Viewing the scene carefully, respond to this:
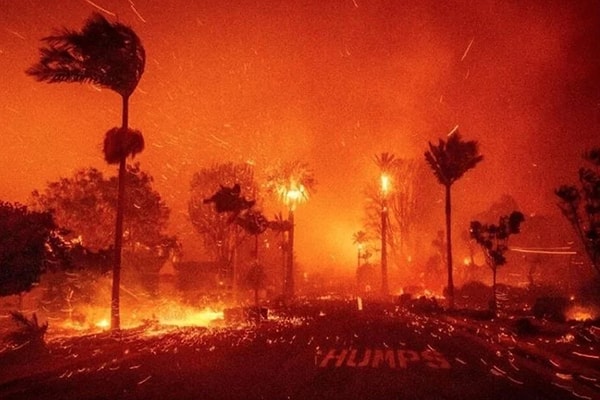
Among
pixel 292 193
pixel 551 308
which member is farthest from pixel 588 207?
pixel 292 193

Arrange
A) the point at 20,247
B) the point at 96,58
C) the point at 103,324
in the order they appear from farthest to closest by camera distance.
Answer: the point at 103,324, the point at 96,58, the point at 20,247

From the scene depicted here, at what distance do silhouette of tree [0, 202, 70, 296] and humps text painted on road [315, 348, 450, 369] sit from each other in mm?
8297

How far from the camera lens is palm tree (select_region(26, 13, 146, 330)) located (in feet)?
75.3

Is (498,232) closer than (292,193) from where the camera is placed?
Yes

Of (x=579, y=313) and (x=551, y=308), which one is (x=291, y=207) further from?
(x=579, y=313)

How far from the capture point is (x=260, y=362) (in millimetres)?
14812

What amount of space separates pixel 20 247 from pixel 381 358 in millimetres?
9994

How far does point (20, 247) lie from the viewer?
15328 millimetres

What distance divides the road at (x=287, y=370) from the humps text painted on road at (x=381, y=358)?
0.09ft

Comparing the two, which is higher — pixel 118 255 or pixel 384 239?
pixel 384 239

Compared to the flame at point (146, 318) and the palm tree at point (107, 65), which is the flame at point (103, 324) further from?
the palm tree at point (107, 65)

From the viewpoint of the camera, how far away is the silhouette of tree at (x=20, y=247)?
15.2 meters

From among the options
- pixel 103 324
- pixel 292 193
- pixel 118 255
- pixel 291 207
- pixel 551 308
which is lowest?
pixel 103 324

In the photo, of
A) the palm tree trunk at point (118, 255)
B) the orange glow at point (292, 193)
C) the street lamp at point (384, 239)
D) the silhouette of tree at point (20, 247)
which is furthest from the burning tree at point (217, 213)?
the silhouette of tree at point (20, 247)
